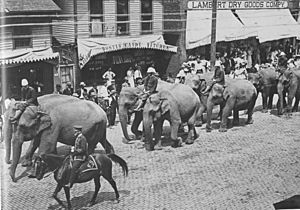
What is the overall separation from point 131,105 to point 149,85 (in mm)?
434

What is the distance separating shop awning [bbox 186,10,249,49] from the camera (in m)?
4.51

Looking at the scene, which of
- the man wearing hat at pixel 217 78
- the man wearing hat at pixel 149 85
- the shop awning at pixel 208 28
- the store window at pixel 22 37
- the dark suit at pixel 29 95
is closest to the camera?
the store window at pixel 22 37

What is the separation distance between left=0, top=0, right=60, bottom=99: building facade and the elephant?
7.5 inches

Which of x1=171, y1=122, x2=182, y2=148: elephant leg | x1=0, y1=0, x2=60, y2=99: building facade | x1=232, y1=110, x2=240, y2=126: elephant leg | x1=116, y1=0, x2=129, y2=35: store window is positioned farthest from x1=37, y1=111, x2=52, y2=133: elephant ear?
x1=232, y1=110, x2=240, y2=126: elephant leg

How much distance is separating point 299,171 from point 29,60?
2.28 metres

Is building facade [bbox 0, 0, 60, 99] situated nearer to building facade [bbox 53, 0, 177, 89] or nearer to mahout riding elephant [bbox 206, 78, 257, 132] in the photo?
building facade [bbox 53, 0, 177, 89]

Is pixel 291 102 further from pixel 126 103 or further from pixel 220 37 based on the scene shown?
pixel 126 103

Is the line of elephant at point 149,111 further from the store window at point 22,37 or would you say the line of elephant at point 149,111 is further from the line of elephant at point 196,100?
the store window at point 22,37

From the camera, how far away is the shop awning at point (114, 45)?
3850 mm

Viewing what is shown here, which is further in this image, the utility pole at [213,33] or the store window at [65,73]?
the utility pole at [213,33]

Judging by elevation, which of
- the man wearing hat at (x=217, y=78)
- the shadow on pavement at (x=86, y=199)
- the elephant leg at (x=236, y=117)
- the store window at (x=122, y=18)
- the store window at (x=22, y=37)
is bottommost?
the shadow on pavement at (x=86, y=199)

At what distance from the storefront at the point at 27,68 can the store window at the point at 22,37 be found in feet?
0.13

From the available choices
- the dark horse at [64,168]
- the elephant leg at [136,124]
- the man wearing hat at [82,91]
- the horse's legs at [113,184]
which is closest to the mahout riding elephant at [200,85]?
the elephant leg at [136,124]

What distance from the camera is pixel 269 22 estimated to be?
5.03 m
